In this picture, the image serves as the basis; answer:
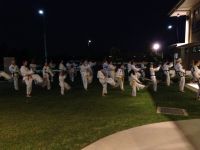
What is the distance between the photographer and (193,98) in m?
16.2

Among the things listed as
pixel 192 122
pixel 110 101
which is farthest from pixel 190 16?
pixel 192 122

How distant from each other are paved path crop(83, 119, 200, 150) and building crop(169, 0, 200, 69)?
17.7 meters

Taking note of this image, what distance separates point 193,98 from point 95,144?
920 cm

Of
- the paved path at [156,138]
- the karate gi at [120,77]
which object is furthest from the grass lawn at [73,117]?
the karate gi at [120,77]

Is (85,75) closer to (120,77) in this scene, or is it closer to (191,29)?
(120,77)

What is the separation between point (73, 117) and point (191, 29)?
70.3ft

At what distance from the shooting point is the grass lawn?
29.0 ft

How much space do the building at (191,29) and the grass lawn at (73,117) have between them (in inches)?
455

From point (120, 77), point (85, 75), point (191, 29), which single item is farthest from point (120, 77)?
point (191, 29)

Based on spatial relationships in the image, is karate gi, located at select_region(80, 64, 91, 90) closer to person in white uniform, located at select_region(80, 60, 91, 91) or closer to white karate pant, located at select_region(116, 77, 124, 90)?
person in white uniform, located at select_region(80, 60, 91, 91)

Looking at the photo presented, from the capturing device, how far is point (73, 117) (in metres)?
11.9

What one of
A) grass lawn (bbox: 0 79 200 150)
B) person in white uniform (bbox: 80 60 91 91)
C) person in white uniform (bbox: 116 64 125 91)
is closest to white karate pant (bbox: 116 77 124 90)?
person in white uniform (bbox: 116 64 125 91)

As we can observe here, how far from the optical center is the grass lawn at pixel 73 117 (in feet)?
29.0

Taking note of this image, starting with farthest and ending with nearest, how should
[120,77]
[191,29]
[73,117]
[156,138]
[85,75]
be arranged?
1. [191,29]
2. [85,75]
3. [120,77]
4. [73,117]
5. [156,138]
